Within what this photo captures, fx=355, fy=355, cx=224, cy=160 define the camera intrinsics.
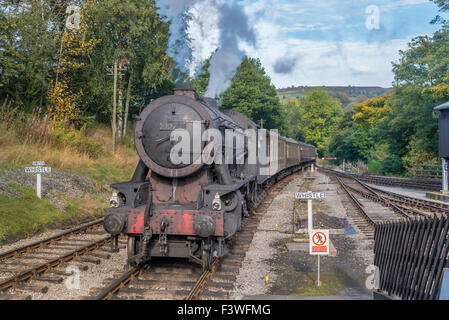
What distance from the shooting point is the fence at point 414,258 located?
428 centimetres

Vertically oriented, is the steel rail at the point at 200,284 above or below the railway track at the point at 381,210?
below

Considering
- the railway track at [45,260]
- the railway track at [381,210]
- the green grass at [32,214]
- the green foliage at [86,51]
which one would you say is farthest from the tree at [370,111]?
the railway track at [45,260]

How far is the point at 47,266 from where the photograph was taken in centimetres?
656

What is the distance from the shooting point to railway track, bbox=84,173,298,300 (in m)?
5.44

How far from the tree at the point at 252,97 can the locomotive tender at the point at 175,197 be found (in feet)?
98.6

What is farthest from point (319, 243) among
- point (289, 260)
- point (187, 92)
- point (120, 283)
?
point (187, 92)

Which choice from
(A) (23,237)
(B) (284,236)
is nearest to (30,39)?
(A) (23,237)

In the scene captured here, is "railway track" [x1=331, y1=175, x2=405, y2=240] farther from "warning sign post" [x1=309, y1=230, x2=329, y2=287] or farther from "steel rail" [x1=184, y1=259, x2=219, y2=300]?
"steel rail" [x1=184, y1=259, x2=219, y2=300]

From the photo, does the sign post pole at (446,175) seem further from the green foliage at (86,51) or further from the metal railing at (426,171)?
the green foliage at (86,51)

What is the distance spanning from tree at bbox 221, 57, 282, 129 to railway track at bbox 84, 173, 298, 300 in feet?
100.0

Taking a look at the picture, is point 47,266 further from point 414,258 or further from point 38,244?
point 414,258

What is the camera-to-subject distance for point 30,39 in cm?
1492
